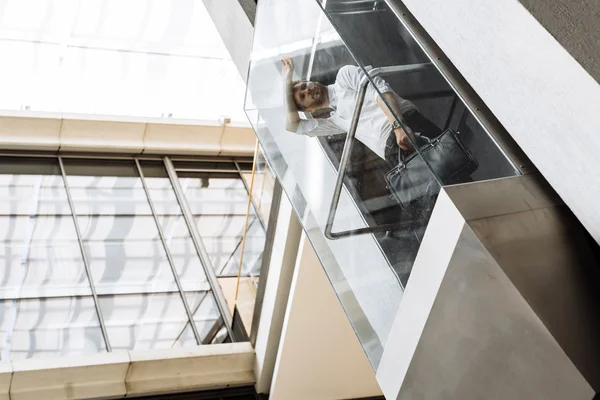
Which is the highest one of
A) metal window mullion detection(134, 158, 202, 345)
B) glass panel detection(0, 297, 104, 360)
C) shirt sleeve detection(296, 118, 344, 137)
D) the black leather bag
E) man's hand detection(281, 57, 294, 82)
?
the black leather bag

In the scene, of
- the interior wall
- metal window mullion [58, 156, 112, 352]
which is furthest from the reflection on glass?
the interior wall

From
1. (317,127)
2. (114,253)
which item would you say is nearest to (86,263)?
(114,253)

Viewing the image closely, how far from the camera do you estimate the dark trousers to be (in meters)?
3.14

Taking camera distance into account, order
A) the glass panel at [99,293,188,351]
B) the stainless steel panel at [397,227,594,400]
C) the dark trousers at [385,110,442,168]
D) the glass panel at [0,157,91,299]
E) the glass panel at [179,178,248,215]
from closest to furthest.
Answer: the stainless steel panel at [397,227,594,400], the dark trousers at [385,110,442,168], the glass panel at [99,293,188,351], the glass panel at [0,157,91,299], the glass panel at [179,178,248,215]

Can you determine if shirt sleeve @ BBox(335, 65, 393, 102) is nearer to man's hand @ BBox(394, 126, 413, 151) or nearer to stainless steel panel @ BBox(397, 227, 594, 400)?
man's hand @ BBox(394, 126, 413, 151)

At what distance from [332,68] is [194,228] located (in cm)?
763

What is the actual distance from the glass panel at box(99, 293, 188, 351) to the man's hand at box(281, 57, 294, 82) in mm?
5989

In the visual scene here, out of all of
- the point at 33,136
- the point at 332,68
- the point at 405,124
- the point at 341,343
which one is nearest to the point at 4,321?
the point at 33,136

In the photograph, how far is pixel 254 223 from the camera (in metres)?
9.04

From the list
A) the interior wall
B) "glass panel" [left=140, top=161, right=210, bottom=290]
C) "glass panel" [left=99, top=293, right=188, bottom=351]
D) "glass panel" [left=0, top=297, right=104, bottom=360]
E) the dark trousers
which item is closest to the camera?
the dark trousers

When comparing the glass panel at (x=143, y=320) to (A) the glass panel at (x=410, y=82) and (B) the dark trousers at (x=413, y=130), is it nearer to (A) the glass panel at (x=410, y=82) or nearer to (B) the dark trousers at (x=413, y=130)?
(A) the glass panel at (x=410, y=82)

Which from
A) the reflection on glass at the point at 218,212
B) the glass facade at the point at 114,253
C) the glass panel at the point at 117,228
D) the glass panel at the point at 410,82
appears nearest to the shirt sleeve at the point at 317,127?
the glass panel at the point at 410,82

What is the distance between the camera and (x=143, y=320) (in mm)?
9742

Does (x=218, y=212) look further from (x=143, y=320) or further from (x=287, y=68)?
(x=287, y=68)
